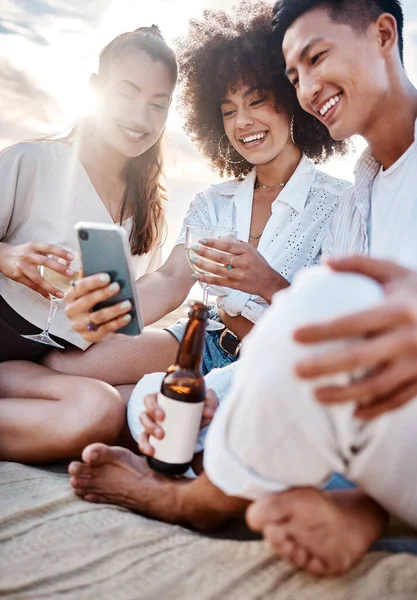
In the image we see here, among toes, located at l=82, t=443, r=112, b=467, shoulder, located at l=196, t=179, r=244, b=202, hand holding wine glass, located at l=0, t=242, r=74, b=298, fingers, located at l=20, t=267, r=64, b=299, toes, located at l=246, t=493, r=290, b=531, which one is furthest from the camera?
shoulder, located at l=196, t=179, r=244, b=202

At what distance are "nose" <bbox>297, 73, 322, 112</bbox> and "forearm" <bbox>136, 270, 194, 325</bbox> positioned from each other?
4.09 feet

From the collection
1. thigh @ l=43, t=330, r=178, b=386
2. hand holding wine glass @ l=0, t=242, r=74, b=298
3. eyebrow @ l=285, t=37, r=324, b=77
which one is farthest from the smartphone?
eyebrow @ l=285, t=37, r=324, b=77

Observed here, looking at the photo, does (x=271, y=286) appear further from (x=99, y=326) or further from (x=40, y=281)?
(x=40, y=281)

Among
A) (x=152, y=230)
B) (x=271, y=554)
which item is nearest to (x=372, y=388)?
(x=271, y=554)

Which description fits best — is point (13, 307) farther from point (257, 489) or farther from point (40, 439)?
point (257, 489)

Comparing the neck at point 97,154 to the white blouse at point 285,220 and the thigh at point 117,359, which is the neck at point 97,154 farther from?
the thigh at point 117,359

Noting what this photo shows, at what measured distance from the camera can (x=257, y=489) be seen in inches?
48.9

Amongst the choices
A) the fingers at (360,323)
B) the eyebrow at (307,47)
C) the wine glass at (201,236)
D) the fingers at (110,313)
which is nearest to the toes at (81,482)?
the fingers at (110,313)

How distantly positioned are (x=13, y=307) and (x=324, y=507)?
214 centimetres

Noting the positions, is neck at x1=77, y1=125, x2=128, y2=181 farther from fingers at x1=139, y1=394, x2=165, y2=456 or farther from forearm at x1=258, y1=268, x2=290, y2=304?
fingers at x1=139, y1=394, x2=165, y2=456

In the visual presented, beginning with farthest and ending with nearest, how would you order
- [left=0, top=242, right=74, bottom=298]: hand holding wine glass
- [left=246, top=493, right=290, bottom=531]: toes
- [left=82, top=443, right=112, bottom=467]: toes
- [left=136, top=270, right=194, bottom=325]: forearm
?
[left=136, top=270, right=194, bottom=325]: forearm < [left=0, top=242, right=74, bottom=298]: hand holding wine glass < [left=82, top=443, right=112, bottom=467]: toes < [left=246, top=493, right=290, bottom=531]: toes

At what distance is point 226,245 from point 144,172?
4.91 feet

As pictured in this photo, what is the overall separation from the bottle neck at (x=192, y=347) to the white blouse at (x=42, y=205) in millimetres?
1155

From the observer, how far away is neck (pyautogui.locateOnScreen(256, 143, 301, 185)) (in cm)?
334
